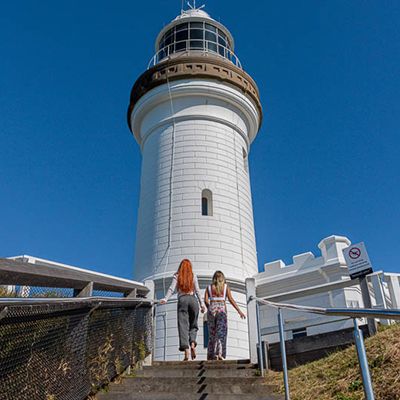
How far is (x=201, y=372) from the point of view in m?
6.22

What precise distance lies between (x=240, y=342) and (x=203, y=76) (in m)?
7.94

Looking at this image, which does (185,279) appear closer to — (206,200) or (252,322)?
(252,322)

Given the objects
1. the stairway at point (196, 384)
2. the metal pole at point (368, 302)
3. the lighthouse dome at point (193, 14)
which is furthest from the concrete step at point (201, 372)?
the lighthouse dome at point (193, 14)

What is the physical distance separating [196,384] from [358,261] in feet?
10.3

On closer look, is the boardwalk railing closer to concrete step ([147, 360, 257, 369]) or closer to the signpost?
concrete step ([147, 360, 257, 369])

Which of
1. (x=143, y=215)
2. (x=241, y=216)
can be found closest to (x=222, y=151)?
(x=241, y=216)

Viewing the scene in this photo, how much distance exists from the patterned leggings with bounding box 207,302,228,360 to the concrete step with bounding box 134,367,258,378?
102cm

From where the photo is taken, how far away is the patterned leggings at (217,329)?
24.3 feet

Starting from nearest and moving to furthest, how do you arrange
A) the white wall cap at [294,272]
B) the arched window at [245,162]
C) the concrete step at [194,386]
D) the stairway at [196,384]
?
the stairway at [196,384] → the concrete step at [194,386] → the white wall cap at [294,272] → the arched window at [245,162]

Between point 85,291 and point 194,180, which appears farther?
point 194,180

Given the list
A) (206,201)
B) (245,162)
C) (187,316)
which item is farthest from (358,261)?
(245,162)

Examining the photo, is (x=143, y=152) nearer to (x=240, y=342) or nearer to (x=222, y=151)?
(x=222, y=151)

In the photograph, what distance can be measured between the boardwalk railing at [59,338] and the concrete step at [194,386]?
258 mm

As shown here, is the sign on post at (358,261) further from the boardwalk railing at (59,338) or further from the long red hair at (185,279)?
the boardwalk railing at (59,338)
